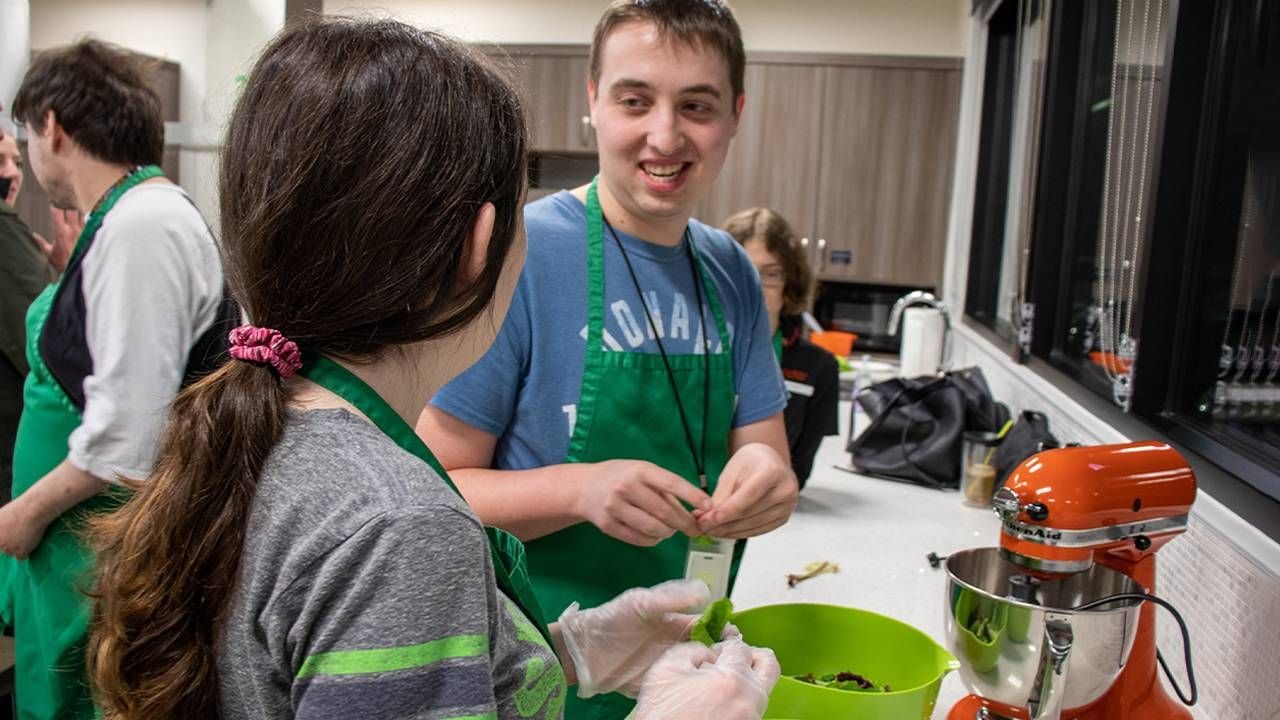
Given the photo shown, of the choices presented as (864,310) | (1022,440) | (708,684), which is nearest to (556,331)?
(708,684)

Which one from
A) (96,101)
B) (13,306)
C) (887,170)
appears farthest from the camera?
(887,170)

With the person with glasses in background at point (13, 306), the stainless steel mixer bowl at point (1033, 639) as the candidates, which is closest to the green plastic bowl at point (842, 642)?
the stainless steel mixer bowl at point (1033, 639)

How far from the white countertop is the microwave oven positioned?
2.67 metres

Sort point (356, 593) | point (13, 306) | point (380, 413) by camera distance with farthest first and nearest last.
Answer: point (13, 306) → point (380, 413) → point (356, 593)

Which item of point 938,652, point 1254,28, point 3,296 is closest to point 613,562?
point 938,652

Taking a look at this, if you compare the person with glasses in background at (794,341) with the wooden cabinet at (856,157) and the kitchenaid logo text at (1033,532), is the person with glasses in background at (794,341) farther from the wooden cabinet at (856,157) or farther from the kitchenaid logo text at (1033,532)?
the wooden cabinet at (856,157)

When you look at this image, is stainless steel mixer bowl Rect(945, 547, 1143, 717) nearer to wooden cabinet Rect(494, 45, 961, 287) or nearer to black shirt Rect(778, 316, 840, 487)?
black shirt Rect(778, 316, 840, 487)

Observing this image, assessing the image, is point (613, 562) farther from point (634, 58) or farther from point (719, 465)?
point (634, 58)

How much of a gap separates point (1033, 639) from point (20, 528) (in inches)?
61.5

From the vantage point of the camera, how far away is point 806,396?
2.57 metres

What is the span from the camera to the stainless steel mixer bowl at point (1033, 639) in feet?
3.10

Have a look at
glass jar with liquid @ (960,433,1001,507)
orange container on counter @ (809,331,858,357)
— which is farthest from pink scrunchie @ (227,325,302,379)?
orange container on counter @ (809,331,858,357)

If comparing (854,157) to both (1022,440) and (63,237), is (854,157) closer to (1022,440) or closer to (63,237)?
(1022,440)

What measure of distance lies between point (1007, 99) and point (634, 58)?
349 cm
